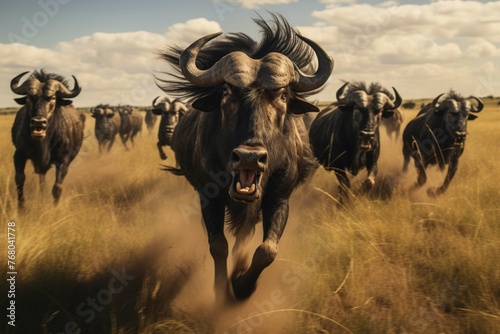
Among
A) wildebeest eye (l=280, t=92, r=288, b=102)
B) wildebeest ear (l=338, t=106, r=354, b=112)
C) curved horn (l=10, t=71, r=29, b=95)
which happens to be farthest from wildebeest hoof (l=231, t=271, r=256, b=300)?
curved horn (l=10, t=71, r=29, b=95)

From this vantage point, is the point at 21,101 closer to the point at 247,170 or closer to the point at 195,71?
the point at 195,71

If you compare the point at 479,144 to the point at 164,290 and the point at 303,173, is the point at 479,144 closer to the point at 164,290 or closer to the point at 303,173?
the point at 303,173

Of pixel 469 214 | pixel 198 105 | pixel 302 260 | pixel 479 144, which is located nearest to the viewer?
pixel 198 105

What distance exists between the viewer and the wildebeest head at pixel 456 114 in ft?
27.3

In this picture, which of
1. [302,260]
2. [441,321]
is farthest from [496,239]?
[302,260]

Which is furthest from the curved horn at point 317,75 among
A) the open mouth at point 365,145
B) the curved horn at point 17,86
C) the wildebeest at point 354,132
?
→ the curved horn at point 17,86

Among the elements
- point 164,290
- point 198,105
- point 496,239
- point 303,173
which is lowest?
point 164,290

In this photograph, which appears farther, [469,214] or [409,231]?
[469,214]

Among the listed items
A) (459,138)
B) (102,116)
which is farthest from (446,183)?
(102,116)

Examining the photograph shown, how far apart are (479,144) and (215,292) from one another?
12.7m

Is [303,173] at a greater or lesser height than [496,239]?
greater

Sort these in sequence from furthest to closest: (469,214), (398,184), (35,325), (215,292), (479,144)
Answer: (479,144), (398,184), (469,214), (215,292), (35,325)

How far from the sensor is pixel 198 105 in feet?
14.3

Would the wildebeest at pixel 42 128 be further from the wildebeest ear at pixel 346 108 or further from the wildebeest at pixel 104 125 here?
the wildebeest at pixel 104 125
